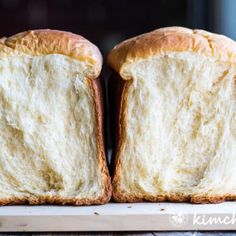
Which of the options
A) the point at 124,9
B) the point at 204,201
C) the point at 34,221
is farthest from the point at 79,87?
the point at 124,9

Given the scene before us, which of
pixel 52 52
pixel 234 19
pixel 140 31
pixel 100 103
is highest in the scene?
pixel 52 52

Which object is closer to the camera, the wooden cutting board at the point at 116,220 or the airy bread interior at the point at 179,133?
the wooden cutting board at the point at 116,220

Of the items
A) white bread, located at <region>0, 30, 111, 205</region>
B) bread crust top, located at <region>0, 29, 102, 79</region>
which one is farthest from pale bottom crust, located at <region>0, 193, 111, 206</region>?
bread crust top, located at <region>0, 29, 102, 79</region>

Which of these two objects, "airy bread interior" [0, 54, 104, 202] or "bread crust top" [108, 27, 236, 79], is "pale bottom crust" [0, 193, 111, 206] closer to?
"airy bread interior" [0, 54, 104, 202]

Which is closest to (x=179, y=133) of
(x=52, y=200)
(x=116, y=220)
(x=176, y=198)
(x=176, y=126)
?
(x=176, y=126)

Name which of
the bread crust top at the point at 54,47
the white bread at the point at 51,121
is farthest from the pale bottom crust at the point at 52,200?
the bread crust top at the point at 54,47

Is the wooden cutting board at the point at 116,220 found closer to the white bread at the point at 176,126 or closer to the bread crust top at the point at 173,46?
the white bread at the point at 176,126

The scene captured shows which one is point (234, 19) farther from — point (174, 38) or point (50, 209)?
point (50, 209)

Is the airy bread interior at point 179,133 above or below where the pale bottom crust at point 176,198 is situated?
above

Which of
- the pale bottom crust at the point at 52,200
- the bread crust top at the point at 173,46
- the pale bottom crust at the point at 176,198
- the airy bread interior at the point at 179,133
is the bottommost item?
the pale bottom crust at the point at 176,198
